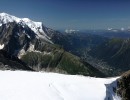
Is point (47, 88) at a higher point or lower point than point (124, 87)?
higher

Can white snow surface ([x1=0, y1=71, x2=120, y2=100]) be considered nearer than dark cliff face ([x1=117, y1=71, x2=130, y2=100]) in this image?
Yes

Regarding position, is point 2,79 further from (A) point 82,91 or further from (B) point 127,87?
(B) point 127,87

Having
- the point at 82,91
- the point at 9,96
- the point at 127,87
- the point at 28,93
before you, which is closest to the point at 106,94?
the point at 82,91

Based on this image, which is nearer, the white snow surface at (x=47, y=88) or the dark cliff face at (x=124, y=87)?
the white snow surface at (x=47, y=88)

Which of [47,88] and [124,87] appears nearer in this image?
[47,88]
